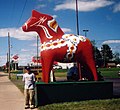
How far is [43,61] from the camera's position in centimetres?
1258

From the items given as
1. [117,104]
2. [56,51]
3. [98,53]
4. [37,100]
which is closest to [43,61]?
[56,51]

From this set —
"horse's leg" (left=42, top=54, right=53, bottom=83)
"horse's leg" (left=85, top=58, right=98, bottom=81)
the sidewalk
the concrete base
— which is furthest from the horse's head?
the sidewalk

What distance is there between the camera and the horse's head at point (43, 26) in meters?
13.0

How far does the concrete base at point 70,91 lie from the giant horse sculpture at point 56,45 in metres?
0.72

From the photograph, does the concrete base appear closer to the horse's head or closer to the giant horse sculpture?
the giant horse sculpture

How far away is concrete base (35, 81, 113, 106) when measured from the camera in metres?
11.8

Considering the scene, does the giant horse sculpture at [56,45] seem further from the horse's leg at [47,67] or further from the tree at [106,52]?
the tree at [106,52]

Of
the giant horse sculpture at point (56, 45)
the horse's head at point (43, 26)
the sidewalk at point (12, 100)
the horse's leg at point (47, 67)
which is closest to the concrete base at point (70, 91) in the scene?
the horse's leg at point (47, 67)

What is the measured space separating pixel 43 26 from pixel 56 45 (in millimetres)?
1182

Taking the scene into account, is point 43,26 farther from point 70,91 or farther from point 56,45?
point 70,91

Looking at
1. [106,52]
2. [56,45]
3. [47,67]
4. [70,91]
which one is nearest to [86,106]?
[70,91]

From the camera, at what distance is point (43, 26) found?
13141mm

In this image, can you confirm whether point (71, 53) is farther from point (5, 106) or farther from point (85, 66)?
point (5, 106)

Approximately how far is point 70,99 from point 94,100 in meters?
1.03
